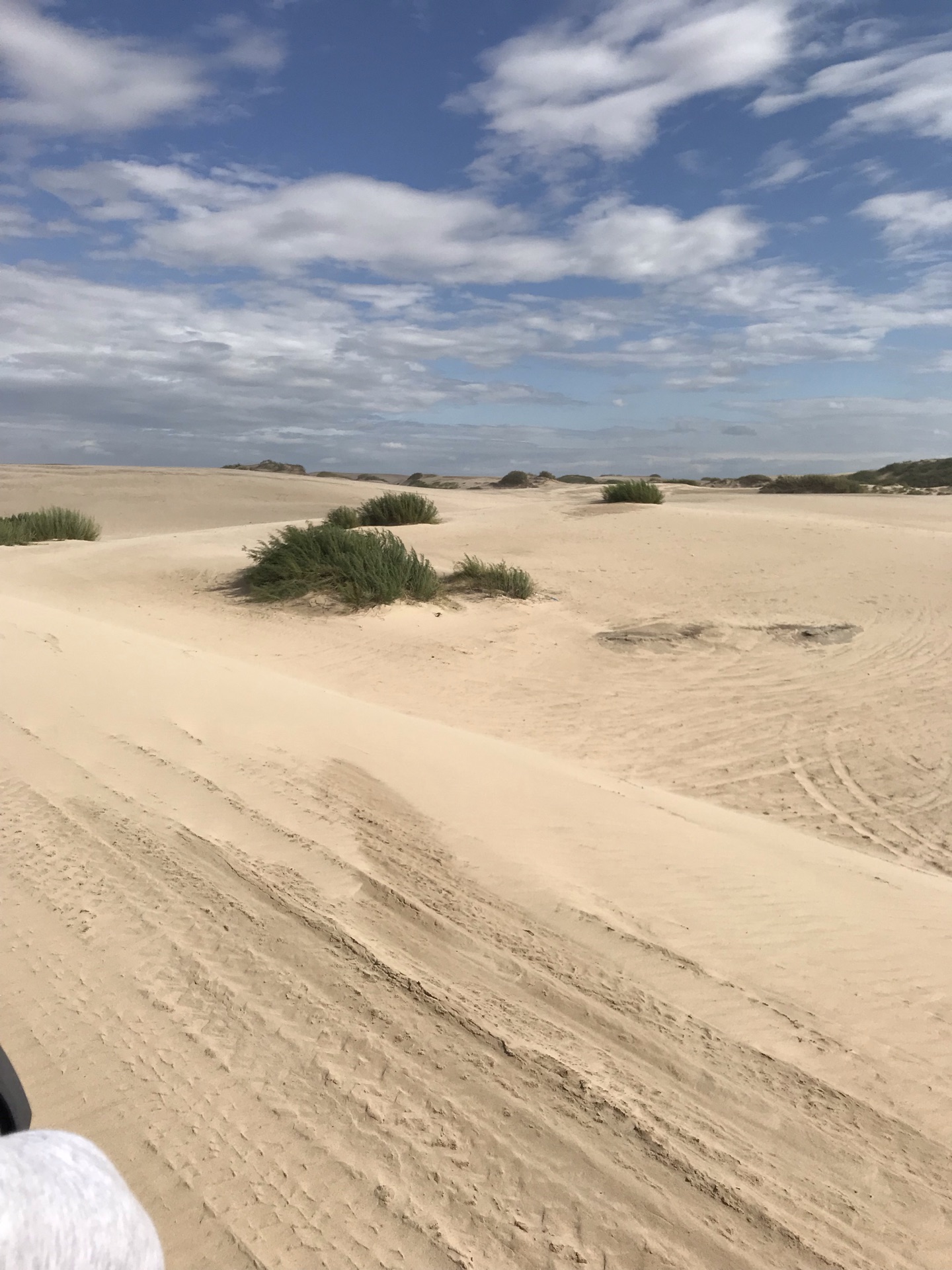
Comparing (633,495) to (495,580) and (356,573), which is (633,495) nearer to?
(495,580)

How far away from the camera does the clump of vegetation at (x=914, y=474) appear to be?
118ft

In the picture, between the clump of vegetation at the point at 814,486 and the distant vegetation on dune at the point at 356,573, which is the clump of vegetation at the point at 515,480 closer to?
the clump of vegetation at the point at 814,486

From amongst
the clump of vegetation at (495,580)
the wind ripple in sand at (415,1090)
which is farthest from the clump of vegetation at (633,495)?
the wind ripple in sand at (415,1090)

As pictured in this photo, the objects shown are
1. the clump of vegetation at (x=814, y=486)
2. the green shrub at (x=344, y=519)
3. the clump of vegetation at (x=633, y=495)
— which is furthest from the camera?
the clump of vegetation at (x=814, y=486)

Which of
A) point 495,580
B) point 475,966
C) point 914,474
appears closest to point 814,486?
point 914,474

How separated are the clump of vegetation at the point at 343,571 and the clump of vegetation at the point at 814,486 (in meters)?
20.3

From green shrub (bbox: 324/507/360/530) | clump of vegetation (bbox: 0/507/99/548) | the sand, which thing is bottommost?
the sand

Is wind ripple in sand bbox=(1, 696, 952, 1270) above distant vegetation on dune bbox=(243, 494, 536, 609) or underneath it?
underneath

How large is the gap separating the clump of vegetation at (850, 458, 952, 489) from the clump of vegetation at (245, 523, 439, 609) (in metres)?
28.6

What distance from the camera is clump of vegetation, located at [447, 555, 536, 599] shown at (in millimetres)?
12109

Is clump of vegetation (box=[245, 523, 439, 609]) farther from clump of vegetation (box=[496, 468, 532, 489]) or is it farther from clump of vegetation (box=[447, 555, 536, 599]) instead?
clump of vegetation (box=[496, 468, 532, 489])

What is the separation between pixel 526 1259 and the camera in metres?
2.13

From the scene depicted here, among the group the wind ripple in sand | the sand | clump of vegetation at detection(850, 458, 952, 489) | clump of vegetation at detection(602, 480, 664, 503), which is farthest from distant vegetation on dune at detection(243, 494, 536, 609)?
clump of vegetation at detection(850, 458, 952, 489)

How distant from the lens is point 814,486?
97.2 ft
